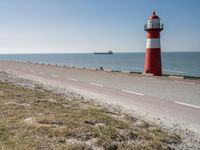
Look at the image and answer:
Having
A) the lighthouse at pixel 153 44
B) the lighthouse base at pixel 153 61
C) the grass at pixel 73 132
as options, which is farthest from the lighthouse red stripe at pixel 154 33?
the grass at pixel 73 132

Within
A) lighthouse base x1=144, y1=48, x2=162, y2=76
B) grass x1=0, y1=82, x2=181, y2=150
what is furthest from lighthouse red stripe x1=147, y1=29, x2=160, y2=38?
grass x1=0, y1=82, x2=181, y2=150

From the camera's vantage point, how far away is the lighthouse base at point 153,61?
23.4 metres

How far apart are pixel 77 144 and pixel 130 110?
4222 millimetres

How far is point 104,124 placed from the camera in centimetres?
623

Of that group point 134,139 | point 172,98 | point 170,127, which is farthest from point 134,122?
point 172,98

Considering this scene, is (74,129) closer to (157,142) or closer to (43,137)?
(43,137)

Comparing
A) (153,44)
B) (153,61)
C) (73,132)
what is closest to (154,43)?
(153,44)

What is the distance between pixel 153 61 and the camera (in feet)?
77.3

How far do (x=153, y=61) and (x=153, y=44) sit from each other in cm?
134

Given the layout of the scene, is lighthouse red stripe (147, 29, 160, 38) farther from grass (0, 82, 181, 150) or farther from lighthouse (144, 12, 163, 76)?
grass (0, 82, 181, 150)

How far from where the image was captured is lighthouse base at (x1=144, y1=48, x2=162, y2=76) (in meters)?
23.4

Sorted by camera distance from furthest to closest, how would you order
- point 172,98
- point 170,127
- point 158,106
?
1. point 172,98
2. point 158,106
3. point 170,127

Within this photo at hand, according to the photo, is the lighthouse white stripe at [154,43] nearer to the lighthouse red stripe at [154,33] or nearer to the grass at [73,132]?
the lighthouse red stripe at [154,33]

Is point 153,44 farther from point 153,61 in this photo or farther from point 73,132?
point 73,132
